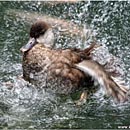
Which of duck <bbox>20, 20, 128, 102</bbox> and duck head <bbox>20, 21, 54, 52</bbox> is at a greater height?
duck head <bbox>20, 21, 54, 52</bbox>

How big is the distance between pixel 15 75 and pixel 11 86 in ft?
0.96

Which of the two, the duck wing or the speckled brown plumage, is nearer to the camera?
the duck wing

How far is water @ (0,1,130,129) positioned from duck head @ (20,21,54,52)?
42 cm

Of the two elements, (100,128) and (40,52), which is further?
(40,52)

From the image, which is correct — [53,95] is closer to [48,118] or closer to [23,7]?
[48,118]

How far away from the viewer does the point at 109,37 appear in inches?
311

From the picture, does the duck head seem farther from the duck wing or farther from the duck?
the duck wing

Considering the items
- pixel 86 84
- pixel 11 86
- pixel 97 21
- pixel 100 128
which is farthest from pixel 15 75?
pixel 97 21

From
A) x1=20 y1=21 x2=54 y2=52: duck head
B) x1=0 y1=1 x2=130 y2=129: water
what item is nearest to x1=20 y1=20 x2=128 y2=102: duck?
x1=20 y1=21 x2=54 y2=52: duck head

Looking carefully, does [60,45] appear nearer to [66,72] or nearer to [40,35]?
[40,35]

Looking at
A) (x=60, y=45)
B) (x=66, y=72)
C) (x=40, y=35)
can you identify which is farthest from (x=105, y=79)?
(x=60, y=45)

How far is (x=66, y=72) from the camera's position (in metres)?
6.18

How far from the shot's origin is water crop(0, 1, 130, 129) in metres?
5.73

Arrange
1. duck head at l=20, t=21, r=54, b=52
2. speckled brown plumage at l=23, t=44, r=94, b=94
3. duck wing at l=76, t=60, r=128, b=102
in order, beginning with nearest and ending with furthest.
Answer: duck wing at l=76, t=60, r=128, b=102 < speckled brown plumage at l=23, t=44, r=94, b=94 < duck head at l=20, t=21, r=54, b=52
